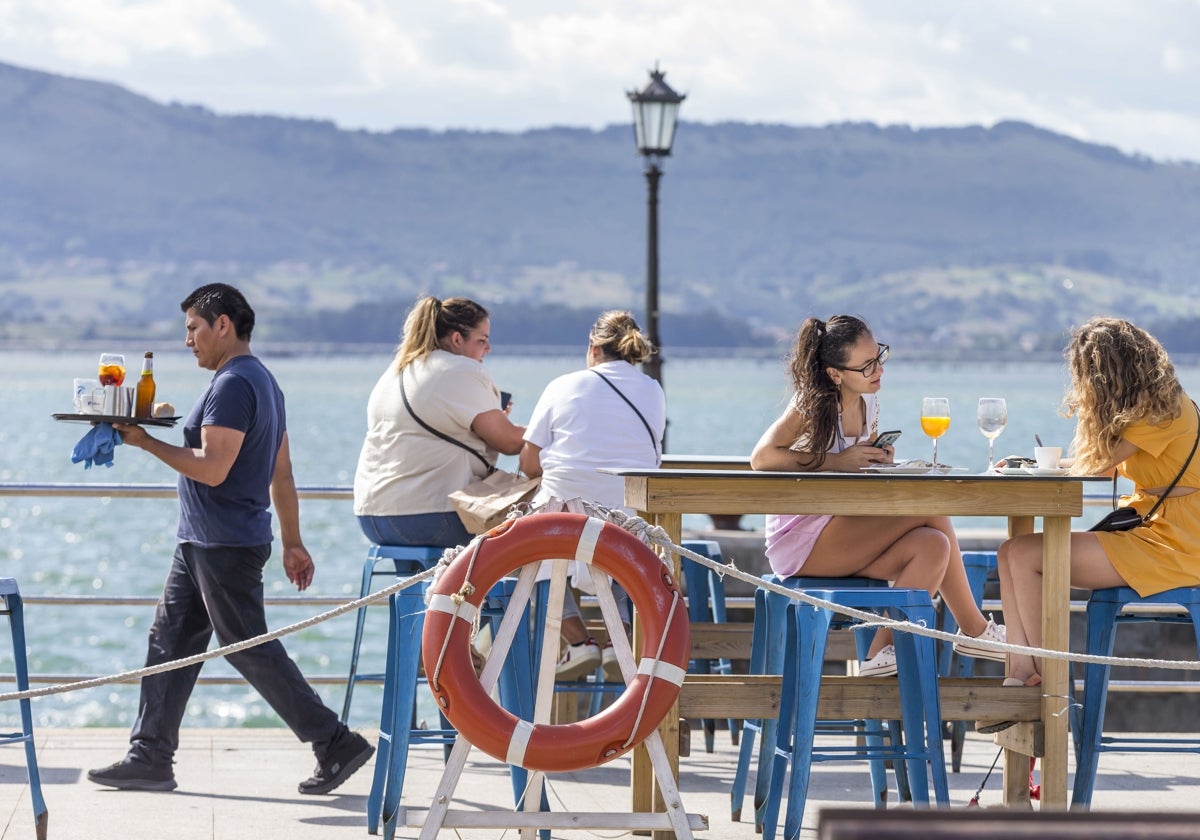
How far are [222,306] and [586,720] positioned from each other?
2.16m

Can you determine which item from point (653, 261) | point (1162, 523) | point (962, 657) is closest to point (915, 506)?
point (1162, 523)

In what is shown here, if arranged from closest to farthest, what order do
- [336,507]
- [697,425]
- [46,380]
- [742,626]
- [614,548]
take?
[614,548] → [742,626] → [336,507] → [697,425] → [46,380]

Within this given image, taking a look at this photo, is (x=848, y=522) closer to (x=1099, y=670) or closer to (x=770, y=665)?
(x=770, y=665)

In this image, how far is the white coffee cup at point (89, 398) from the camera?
17.0ft

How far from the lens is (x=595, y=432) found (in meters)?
5.83

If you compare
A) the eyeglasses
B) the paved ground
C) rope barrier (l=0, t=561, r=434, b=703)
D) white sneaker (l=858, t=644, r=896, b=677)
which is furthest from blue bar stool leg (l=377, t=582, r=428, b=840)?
the eyeglasses

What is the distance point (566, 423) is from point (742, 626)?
0.93 m

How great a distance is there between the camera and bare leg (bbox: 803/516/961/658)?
16.8 ft

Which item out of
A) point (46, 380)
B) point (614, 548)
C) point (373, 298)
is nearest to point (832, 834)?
point (614, 548)

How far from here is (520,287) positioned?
18012 centimetres

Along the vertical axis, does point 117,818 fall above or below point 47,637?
above

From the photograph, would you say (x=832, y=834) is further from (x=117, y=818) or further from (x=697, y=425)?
(x=697, y=425)

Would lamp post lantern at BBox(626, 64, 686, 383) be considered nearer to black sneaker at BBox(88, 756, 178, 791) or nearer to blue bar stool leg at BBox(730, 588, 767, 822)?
blue bar stool leg at BBox(730, 588, 767, 822)

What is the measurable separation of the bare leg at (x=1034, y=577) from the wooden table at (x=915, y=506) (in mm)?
89
